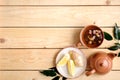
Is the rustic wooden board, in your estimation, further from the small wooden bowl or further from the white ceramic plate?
the small wooden bowl

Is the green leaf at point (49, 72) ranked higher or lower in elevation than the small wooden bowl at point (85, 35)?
lower

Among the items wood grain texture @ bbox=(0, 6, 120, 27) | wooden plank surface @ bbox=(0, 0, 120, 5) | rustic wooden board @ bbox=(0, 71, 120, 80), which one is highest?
wooden plank surface @ bbox=(0, 0, 120, 5)

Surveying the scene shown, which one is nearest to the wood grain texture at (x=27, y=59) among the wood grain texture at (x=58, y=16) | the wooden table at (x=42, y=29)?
the wooden table at (x=42, y=29)

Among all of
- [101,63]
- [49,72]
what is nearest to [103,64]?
[101,63]

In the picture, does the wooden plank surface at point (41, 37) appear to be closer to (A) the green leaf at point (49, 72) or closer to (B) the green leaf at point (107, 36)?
(B) the green leaf at point (107, 36)

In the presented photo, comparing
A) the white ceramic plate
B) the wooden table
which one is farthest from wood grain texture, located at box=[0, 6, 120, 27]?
the white ceramic plate

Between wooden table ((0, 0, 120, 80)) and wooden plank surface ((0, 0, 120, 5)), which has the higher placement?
wooden plank surface ((0, 0, 120, 5))

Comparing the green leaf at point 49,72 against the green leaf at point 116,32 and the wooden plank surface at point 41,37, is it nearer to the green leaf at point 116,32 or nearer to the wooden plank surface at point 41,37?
the wooden plank surface at point 41,37

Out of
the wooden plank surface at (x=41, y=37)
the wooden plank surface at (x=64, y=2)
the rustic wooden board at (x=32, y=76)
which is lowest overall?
the rustic wooden board at (x=32, y=76)
